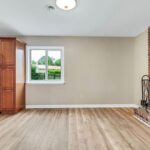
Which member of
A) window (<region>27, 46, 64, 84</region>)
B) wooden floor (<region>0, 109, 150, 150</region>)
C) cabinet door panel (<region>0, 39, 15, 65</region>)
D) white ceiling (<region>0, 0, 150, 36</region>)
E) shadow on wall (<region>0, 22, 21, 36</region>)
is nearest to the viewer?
wooden floor (<region>0, 109, 150, 150</region>)

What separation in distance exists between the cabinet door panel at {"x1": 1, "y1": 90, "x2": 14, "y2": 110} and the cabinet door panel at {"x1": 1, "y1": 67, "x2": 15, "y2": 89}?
0.51 feet

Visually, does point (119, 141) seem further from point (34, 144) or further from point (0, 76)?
point (0, 76)

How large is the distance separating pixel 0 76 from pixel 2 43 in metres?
0.94

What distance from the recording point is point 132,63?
597 cm

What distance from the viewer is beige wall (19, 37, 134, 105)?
590 cm

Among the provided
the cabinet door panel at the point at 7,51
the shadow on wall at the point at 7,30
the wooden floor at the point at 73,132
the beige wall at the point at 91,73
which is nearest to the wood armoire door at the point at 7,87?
the cabinet door panel at the point at 7,51

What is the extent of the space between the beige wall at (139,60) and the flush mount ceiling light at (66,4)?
273 centimetres

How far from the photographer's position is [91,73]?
5.96 metres

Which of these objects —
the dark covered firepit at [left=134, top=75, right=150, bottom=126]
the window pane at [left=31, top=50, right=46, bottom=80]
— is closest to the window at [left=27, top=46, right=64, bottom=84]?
the window pane at [left=31, top=50, right=46, bottom=80]

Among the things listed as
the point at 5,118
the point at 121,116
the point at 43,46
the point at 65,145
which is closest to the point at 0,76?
the point at 5,118

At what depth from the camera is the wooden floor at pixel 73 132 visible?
2.79 metres

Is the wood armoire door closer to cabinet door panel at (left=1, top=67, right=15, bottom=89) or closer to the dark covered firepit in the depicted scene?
cabinet door panel at (left=1, top=67, right=15, bottom=89)

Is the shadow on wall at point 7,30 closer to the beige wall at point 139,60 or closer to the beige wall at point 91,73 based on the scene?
the beige wall at point 91,73

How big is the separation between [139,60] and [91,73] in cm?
158
